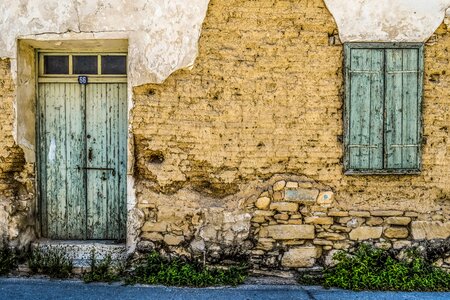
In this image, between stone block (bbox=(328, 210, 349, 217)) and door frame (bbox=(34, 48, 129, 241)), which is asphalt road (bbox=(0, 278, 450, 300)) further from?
door frame (bbox=(34, 48, 129, 241))

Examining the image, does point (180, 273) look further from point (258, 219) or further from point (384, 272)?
point (384, 272)

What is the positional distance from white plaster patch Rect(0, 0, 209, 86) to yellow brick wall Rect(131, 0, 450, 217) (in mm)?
151

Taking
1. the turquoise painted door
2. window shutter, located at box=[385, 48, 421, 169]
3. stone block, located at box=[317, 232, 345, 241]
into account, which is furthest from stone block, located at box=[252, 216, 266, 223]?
the turquoise painted door

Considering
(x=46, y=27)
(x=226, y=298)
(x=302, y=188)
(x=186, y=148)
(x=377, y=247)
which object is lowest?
(x=226, y=298)

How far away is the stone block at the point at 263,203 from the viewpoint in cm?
513

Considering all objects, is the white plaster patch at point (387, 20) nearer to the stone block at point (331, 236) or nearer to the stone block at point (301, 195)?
the stone block at point (301, 195)

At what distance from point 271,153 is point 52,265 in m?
2.67

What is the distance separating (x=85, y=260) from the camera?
17.2 ft

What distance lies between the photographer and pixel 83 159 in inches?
218

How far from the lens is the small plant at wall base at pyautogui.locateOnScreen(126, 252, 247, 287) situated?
15.9 feet

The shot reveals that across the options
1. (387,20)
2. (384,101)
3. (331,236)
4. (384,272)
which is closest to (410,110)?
(384,101)

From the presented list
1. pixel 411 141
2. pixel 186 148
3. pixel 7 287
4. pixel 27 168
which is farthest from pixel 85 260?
pixel 411 141

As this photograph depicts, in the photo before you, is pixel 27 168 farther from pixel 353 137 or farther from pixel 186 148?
pixel 353 137

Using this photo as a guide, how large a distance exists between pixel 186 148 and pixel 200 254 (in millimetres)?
1176
